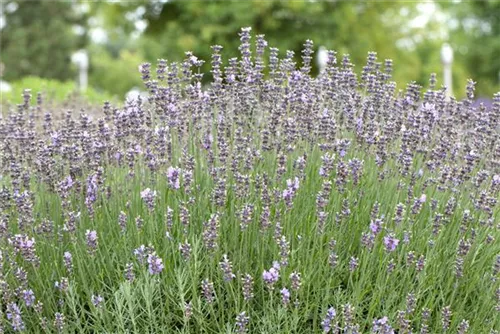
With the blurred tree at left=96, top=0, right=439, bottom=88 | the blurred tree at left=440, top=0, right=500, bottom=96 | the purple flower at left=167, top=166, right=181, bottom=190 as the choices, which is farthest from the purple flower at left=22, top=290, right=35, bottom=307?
the blurred tree at left=440, top=0, right=500, bottom=96

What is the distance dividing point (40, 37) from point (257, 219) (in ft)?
93.8

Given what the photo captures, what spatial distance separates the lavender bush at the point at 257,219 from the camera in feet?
10.5

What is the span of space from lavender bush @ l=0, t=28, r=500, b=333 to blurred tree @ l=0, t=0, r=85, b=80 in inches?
1032

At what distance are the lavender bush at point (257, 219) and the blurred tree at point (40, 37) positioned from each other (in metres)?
26.2

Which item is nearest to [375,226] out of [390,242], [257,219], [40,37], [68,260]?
[390,242]

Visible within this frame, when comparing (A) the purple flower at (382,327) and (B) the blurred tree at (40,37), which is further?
(B) the blurred tree at (40,37)

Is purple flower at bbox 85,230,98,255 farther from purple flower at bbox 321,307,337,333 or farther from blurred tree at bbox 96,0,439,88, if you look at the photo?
blurred tree at bbox 96,0,439,88

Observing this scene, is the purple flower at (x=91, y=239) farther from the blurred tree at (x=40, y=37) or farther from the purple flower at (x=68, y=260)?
the blurred tree at (x=40, y=37)

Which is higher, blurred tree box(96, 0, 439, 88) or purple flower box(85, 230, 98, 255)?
blurred tree box(96, 0, 439, 88)

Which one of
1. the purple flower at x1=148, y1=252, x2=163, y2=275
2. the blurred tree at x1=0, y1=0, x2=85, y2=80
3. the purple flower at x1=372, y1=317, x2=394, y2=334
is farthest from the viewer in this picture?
the blurred tree at x1=0, y1=0, x2=85, y2=80

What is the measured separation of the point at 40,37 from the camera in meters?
30.2

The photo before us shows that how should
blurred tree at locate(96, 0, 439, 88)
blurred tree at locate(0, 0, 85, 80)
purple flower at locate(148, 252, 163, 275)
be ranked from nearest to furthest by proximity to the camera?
purple flower at locate(148, 252, 163, 275) → blurred tree at locate(96, 0, 439, 88) → blurred tree at locate(0, 0, 85, 80)

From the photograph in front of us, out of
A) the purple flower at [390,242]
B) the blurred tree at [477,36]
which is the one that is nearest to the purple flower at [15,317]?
the purple flower at [390,242]

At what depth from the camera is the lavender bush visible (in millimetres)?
3186
